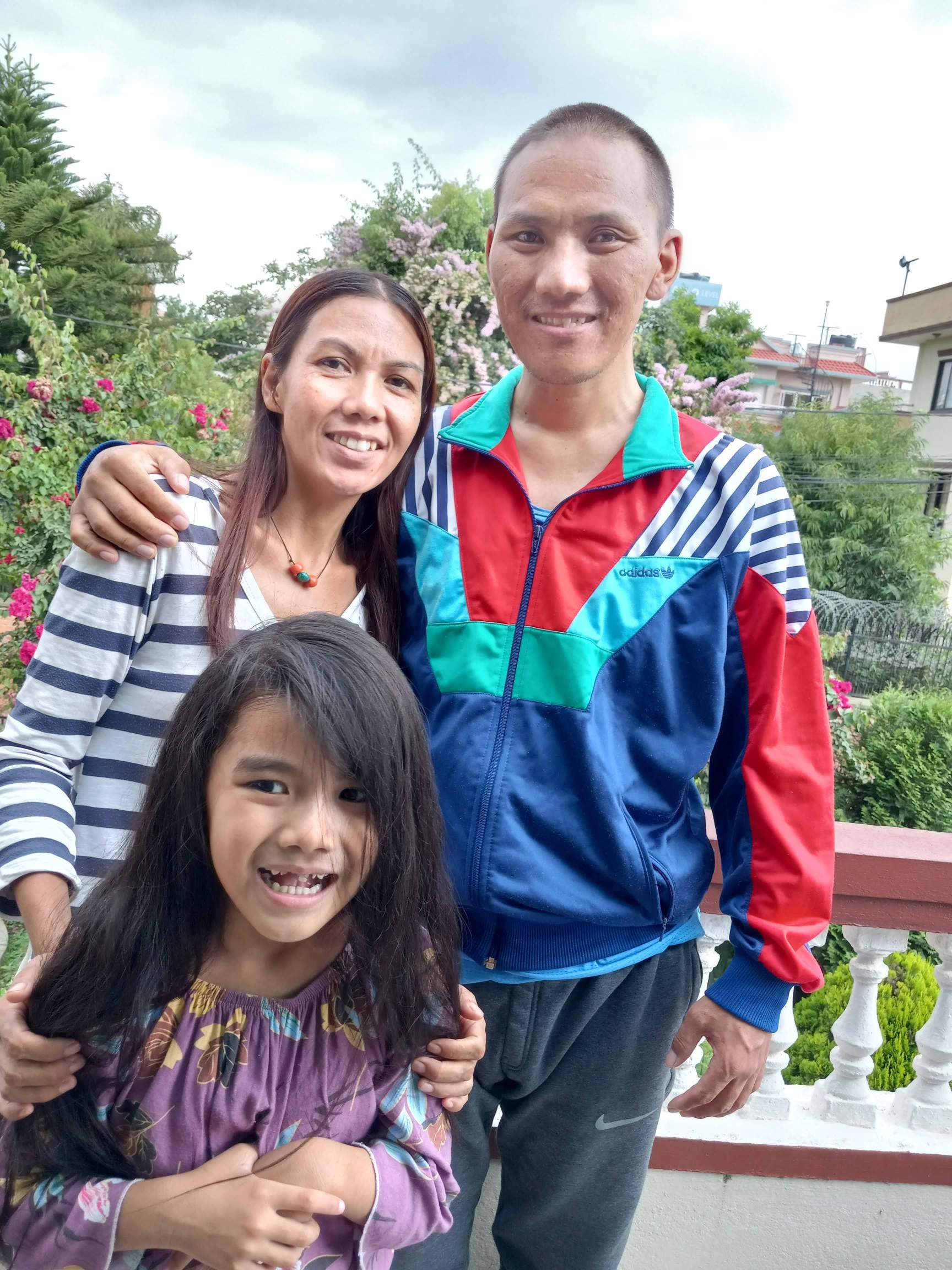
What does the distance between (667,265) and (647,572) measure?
1.75 feet

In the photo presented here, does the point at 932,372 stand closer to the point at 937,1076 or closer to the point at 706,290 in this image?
the point at 937,1076

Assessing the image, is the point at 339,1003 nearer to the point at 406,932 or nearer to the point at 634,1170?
the point at 406,932

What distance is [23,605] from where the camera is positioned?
4020 millimetres

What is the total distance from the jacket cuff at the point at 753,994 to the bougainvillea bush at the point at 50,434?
3.22 meters

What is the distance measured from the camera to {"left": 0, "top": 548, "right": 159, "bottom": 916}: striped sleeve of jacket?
4.06 ft

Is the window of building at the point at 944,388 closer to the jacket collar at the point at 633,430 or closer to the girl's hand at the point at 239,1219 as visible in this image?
the jacket collar at the point at 633,430

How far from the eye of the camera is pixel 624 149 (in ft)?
4.73

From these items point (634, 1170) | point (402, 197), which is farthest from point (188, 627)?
point (402, 197)

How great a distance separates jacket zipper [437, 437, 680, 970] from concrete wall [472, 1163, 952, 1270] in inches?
36.7

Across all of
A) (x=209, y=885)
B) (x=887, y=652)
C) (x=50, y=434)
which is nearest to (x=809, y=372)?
(x=887, y=652)

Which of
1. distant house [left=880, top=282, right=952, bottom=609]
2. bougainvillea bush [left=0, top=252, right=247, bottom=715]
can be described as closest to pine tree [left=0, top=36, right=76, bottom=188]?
bougainvillea bush [left=0, top=252, right=247, bottom=715]

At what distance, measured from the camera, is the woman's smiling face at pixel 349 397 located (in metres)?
1.41

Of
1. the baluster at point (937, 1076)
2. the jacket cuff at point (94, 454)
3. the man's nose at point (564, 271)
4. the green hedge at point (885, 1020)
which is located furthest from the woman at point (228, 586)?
the green hedge at point (885, 1020)

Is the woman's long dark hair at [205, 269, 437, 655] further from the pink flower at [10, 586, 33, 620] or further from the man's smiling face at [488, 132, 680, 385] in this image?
the pink flower at [10, 586, 33, 620]
